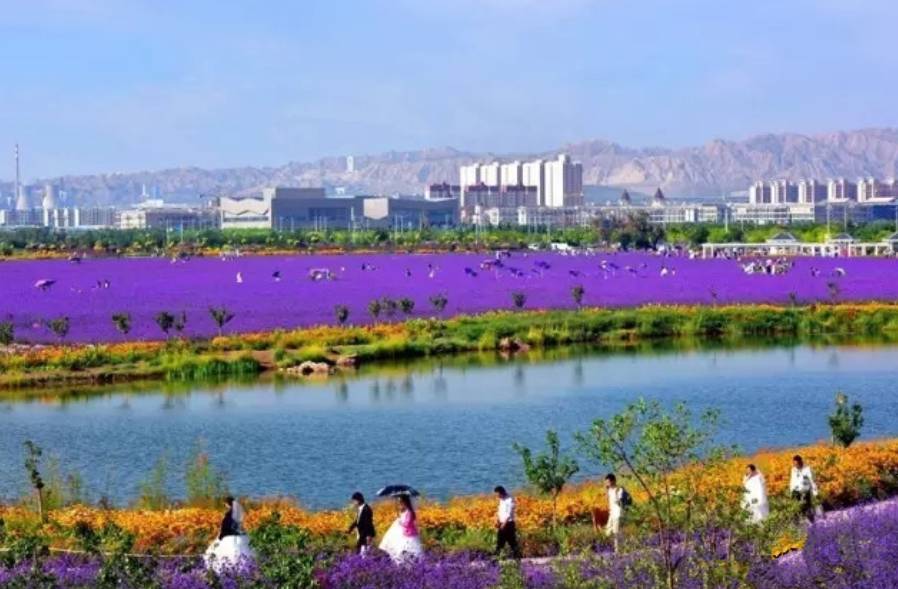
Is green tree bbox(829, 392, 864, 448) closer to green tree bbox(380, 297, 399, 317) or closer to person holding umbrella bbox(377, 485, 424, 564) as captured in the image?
person holding umbrella bbox(377, 485, 424, 564)

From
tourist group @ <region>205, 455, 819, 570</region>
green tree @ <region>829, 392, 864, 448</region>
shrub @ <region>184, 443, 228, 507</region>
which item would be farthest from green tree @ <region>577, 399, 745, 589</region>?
green tree @ <region>829, 392, 864, 448</region>

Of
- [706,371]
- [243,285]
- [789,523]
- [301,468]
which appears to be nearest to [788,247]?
[243,285]

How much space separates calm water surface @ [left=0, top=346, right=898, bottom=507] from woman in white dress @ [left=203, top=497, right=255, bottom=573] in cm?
623

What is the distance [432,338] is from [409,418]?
14.0m

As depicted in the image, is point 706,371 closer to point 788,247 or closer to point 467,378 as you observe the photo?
point 467,378

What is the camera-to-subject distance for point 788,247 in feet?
431

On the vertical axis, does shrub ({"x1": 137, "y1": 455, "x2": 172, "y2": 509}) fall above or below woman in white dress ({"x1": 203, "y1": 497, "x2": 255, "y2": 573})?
below

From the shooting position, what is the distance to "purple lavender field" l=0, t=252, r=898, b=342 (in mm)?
53844

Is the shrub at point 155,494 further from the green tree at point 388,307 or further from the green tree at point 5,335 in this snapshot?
the green tree at point 388,307

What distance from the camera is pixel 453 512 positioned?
56.9ft

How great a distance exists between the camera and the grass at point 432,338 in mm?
37250

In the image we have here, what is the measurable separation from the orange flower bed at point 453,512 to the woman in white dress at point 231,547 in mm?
1375

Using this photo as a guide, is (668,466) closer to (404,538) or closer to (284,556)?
(284,556)

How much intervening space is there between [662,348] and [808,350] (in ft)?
14.0
